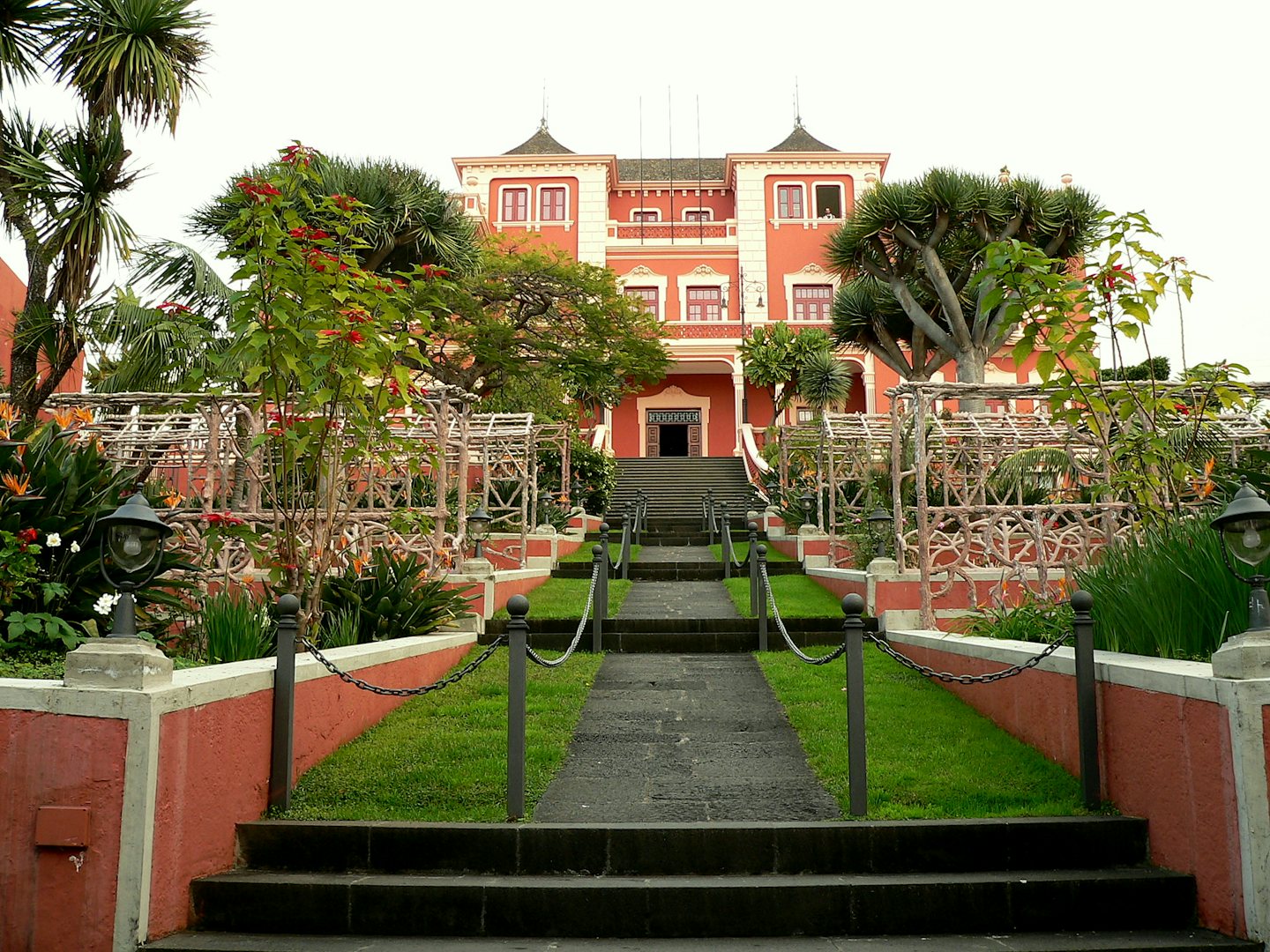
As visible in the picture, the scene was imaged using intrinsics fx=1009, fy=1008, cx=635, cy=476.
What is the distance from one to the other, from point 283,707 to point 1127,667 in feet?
13.1

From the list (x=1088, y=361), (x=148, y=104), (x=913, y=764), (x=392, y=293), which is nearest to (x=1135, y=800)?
(x=913, y=764)

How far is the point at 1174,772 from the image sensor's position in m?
4.27

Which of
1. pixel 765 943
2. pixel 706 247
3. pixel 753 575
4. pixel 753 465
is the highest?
pixel 706 247

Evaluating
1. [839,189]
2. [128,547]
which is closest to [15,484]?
[128,547]

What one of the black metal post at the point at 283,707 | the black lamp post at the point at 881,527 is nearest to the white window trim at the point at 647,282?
the black lamp post at the point at 881,527

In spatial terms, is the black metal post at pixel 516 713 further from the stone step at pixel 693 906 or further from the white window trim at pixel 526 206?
Answer: the white window trim at pixel 526 206

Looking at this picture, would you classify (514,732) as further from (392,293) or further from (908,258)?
(908,258)

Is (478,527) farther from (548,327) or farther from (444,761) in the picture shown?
(548,327)

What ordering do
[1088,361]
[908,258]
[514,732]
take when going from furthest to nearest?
1. [908,258]
2. [1088,361]
3. [514,732]

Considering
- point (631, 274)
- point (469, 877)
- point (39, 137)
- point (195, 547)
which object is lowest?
point (469, 877)

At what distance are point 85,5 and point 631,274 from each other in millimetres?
23890

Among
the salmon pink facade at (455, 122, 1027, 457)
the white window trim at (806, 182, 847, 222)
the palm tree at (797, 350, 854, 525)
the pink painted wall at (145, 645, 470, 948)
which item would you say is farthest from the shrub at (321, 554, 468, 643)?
the white window trim at (806, 182, 847, 222)

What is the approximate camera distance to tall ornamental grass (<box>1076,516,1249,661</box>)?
4703 millimetres

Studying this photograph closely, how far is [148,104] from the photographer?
10.7 m
